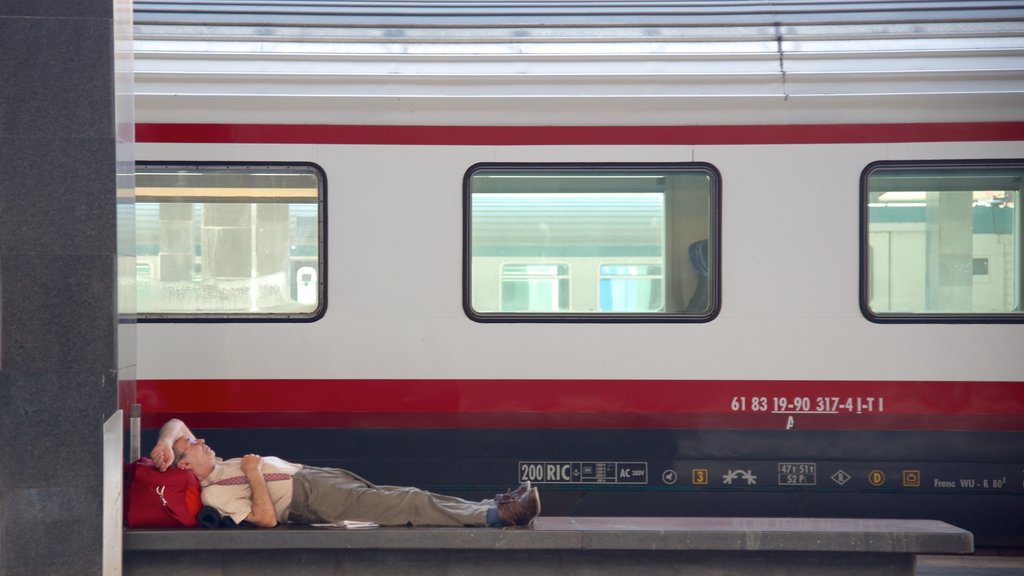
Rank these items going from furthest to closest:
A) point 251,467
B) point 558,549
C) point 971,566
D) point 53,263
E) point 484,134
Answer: point 971,566
point 484,134
point 251,467
point 558,549
point 53,263

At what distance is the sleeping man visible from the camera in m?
5.25

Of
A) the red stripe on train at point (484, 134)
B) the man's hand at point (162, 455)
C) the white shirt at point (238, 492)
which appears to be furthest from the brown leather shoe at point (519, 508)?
the red stripe on train at point (484, 134)

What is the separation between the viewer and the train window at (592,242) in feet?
20.7

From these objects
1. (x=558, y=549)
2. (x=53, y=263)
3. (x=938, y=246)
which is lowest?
(x=558, y=549)

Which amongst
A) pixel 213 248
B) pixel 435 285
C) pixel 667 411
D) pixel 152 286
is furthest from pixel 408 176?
pixel 667 411

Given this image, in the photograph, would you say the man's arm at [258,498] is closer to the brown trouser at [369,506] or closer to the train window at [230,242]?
the brown trouser at [369,506]

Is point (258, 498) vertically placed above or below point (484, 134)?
below

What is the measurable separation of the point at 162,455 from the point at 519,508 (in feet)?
5.44

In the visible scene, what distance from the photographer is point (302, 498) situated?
212 inches

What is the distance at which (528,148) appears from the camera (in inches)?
249

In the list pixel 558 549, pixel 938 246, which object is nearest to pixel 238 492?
pixel 558 549

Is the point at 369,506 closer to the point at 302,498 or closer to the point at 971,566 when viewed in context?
the point at 302,498

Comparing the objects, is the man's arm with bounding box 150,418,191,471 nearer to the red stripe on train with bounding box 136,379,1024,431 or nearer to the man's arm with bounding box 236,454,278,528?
the man's arm with bounding box 236,454,278,528

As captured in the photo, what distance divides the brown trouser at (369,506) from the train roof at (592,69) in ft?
6.92
